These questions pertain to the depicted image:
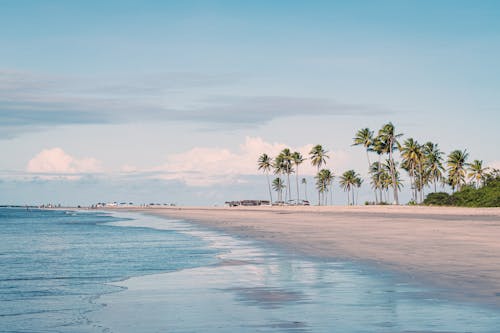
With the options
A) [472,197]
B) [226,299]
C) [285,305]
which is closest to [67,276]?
[226,299]

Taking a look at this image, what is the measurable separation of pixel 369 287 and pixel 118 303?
549 cm

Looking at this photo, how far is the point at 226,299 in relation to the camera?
13.2 m

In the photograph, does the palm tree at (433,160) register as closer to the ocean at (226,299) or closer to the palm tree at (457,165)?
the palm tree at (457,165)

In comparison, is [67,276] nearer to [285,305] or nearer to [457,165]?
[285,305]

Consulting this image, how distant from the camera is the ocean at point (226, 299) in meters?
10.3

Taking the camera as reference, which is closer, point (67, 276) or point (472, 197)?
point (67, 276)

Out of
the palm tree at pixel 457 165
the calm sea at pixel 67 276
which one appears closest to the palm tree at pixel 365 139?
the palm tree at pixel 457 165

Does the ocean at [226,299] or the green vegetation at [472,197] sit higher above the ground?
the green vegetation at [472,197]

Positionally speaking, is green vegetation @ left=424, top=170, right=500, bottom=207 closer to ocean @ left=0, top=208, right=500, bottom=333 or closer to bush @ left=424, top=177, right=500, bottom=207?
bush @ left=424, top=177, right=500, bottom=207

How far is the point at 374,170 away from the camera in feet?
641

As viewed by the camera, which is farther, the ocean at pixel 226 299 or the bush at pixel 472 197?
the bush at pixel 472 197

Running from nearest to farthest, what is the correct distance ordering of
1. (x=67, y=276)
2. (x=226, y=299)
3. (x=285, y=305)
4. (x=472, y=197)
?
1. (x=285, y=305)
2. (x=226, y=299)
3. (x=67, y=276)
4. (x=472, y=197)

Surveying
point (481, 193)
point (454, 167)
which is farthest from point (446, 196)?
point (454, 167)

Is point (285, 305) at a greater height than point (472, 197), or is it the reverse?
point (472, 197)
